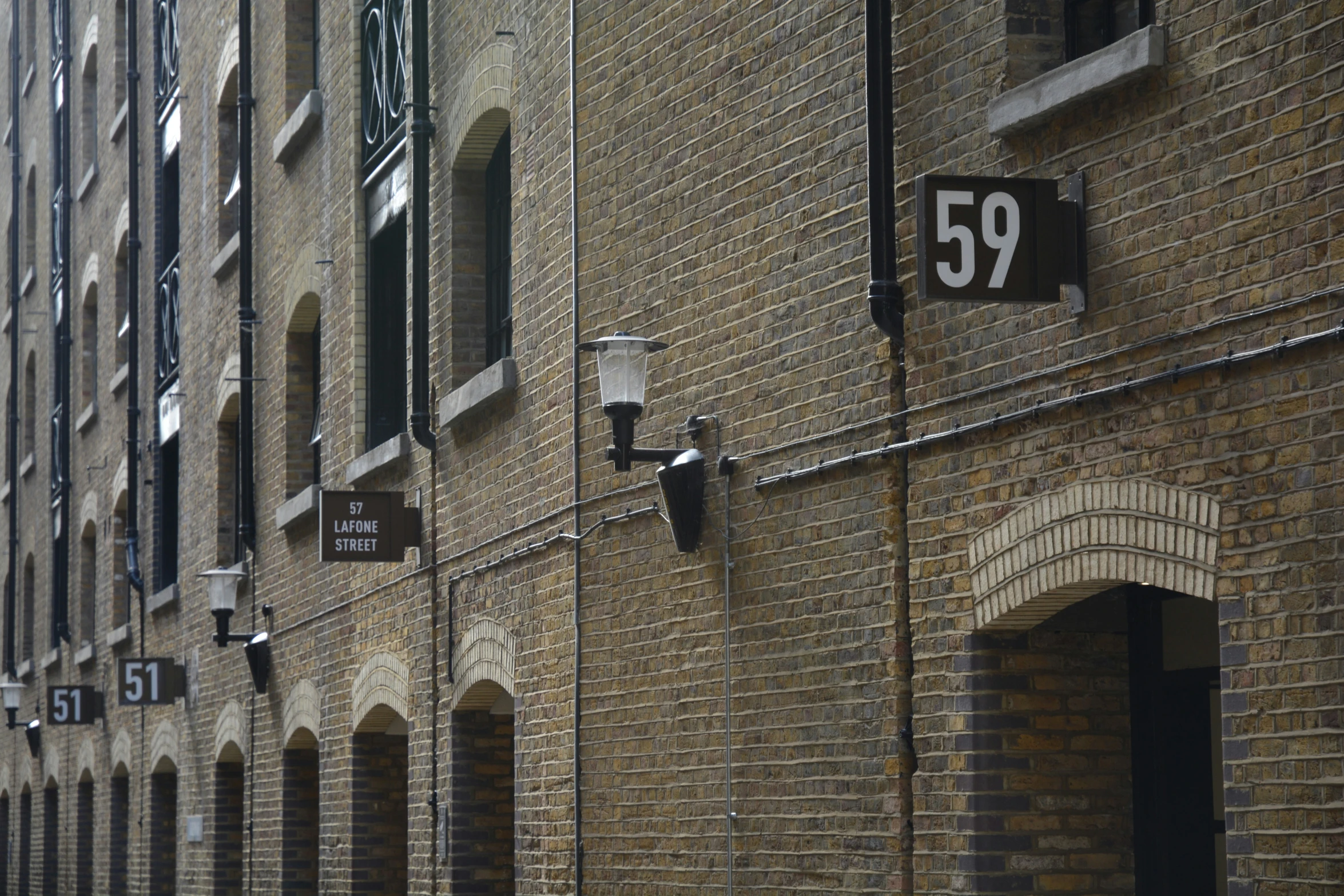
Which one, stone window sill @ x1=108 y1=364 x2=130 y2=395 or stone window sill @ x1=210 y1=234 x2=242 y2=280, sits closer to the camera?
stone window sill @ x1=210 y1=234 x2=242 y2=280

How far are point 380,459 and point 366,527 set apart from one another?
96 centimetres

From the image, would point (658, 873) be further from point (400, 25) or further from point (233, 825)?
point (233, 825)

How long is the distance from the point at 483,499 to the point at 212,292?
7641 mm

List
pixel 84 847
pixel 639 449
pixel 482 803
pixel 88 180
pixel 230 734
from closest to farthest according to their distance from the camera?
1. pixel 639 449
2. pixel 482 803
3. pixel 230 734
4. pixel 84 847
5. pixel 88 180

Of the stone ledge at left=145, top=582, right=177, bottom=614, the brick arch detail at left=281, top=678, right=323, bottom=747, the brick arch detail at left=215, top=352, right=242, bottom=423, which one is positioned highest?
the brick arch detail at left=215, top=352, right=242, bottom=423

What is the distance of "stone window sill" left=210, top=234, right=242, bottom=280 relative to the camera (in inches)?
689

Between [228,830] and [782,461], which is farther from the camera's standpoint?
[228,830]

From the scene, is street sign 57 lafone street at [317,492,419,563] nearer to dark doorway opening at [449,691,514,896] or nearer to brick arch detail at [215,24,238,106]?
dark doorway opening at [449,691,514,896]

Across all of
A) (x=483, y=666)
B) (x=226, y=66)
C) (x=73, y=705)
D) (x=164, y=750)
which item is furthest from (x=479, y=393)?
(x=73, y=705)

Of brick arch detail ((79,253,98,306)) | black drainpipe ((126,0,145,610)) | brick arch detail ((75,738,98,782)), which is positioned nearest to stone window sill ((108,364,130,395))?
black drainpipe ((126,0,145,610))

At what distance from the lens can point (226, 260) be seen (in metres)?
17.7

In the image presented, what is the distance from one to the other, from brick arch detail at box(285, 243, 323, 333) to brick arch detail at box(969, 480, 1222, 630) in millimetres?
8808

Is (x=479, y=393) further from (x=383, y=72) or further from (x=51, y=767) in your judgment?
(x=51, y=767)

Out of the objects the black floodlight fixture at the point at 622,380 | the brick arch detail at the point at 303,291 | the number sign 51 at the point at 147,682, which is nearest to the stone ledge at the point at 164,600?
the number sign 51 at the point at 147,682
